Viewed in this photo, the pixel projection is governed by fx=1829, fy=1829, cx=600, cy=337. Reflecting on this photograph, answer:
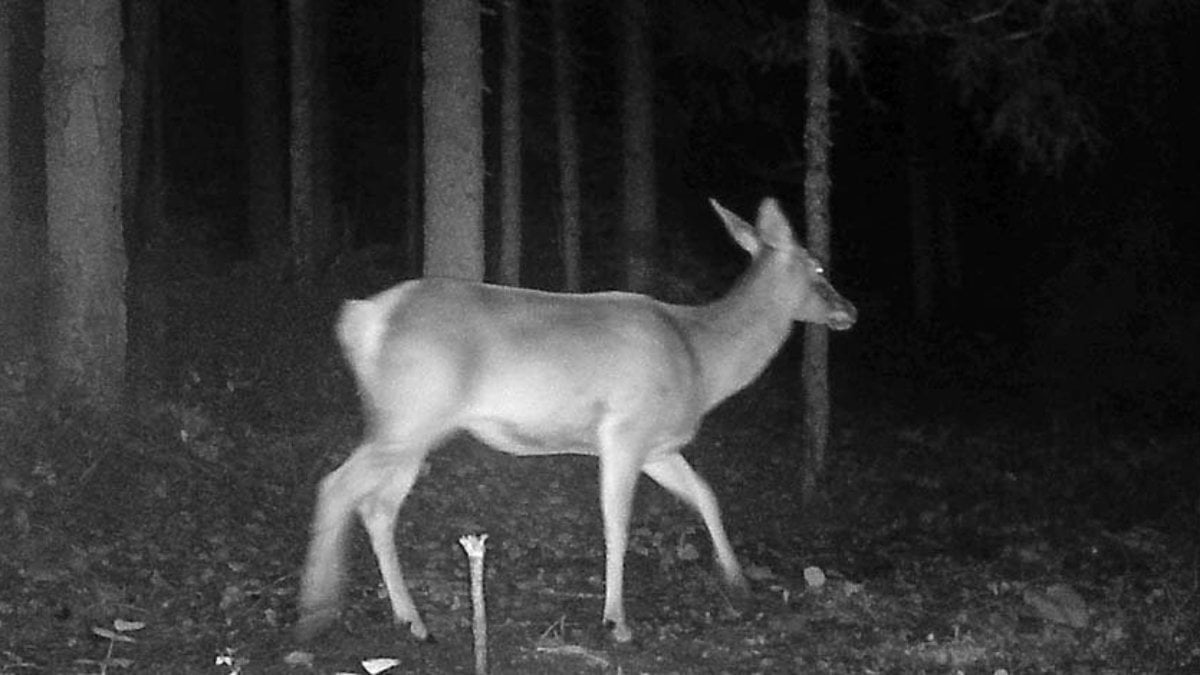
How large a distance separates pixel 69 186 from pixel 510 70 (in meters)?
9.13

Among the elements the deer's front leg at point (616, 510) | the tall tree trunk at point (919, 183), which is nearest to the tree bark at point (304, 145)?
the tall tree trunk at point (919, 183)

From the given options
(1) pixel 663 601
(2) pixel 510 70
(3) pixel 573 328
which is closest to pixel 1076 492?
(1) pixel 663 601

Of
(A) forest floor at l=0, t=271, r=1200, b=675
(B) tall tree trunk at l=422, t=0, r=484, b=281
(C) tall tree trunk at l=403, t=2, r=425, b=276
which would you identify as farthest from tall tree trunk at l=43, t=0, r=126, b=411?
(C) tall tree trunk at l=403, t=2, r=425, b=276

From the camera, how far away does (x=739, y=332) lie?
31.4 feet

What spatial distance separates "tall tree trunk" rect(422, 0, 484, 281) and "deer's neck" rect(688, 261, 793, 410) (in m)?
3.45

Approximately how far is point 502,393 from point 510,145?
1178 cm

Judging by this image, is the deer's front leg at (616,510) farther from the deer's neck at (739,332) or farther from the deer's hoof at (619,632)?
the deer's neck at (739,332)

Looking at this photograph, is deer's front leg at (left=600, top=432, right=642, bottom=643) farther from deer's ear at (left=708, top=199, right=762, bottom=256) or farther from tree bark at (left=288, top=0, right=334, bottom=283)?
tree bark at (left=288, top=0, right=334, bottom=283)

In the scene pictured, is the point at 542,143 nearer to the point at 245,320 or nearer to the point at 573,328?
the point at 245,320

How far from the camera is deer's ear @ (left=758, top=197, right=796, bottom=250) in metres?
9.76

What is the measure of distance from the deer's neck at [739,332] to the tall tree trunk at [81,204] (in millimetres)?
3947

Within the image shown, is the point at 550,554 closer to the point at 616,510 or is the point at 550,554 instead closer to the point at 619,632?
the point at 616,510

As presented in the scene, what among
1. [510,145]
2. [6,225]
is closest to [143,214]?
[510,145]

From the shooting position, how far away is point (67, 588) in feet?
28.2
